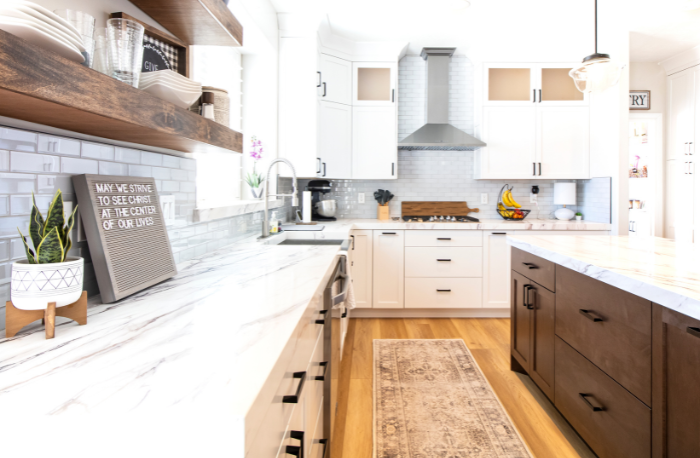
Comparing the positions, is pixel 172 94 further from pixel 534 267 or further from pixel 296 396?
pixel 534 267

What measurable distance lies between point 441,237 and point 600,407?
7.45ft

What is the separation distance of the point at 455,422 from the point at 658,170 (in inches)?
159

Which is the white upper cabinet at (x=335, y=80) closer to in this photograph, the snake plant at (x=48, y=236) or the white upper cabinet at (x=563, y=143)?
the white upper cabinet at (x=563, y=143)

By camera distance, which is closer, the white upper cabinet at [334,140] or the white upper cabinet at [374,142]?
the white upper cabinet at [334,140]

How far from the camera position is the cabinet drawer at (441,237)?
381cm

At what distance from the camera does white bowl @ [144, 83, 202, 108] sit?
1.08 metres

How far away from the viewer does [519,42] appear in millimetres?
3943

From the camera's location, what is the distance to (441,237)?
3.81 m

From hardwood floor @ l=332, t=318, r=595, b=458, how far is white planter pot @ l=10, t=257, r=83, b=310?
1.44m

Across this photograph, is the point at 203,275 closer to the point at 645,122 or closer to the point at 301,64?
the point at 301,64

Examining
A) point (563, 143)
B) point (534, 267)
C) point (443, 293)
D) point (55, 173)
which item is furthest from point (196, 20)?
point (563, 143)

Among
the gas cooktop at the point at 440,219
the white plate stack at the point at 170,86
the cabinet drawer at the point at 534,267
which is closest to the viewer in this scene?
the white plate stack at the point at 170,86

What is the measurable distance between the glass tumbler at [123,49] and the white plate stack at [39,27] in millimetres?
205

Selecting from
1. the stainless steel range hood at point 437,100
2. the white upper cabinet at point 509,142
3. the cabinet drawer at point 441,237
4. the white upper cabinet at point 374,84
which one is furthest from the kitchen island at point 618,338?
the white upper cabinet at point 374,84
